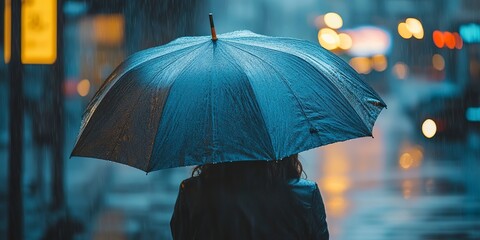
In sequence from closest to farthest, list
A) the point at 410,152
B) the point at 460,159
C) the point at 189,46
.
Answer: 1. the point at 189,46
2. the point at 460,159
3. the point at 410,152

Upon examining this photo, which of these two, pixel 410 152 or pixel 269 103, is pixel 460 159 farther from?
pixel 269 103

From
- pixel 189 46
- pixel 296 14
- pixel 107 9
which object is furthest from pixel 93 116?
pixel 296 14

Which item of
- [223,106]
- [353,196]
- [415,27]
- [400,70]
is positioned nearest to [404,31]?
[415,27]

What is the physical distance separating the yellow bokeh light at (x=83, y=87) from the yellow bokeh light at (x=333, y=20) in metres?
7.91

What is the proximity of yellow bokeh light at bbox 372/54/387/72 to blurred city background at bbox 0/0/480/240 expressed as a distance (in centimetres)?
6

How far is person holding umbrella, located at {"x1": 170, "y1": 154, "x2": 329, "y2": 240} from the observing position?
348 cm

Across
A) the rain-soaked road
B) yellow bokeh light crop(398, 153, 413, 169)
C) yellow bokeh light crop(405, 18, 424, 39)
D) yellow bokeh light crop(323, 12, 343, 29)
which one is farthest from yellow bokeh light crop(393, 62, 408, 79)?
yellow bokeh light crop(398, 153, 413, 169)

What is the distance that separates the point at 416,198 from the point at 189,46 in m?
9.54

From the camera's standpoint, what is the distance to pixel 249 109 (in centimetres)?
359

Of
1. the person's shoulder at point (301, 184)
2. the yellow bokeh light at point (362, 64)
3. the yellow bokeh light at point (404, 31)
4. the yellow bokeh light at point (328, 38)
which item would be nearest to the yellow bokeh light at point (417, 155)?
the yellow bokeh light at point (328, 38)

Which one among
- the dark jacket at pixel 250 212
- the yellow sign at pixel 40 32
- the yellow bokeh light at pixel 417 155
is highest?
the yellow sign at pixel 40 32

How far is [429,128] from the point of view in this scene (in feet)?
82.3

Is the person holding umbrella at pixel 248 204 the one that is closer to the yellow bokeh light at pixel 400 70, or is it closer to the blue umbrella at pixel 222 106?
the blue umbrella at pixel 222 106

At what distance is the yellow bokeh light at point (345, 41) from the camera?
122 ft
